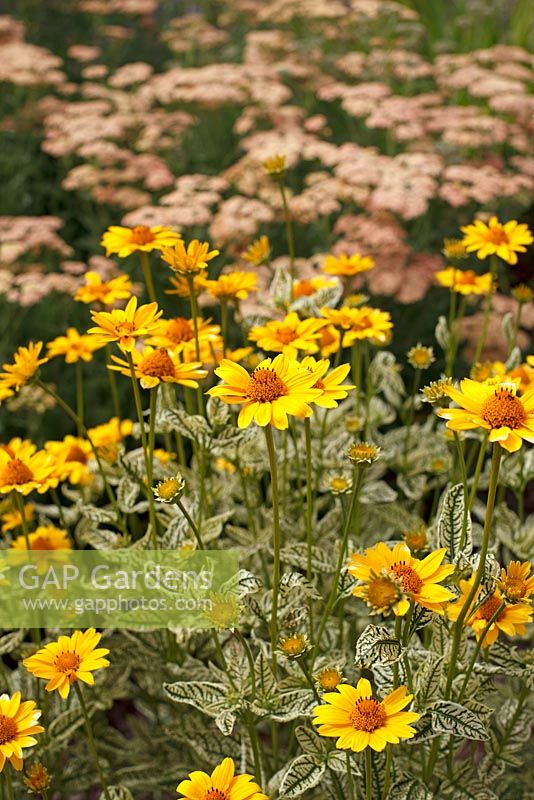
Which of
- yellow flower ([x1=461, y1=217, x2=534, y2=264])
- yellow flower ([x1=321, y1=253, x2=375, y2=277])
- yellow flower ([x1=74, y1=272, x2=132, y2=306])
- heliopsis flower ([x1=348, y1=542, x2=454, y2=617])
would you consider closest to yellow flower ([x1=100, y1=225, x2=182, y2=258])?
yellow flower ([x1=74, y1=272, x2=132, y2=306])

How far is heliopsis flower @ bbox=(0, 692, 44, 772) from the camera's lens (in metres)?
1.02

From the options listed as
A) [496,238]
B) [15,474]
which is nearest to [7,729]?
[15,474]

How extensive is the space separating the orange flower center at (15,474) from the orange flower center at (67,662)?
30 centimetres

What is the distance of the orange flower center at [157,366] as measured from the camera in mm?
1149

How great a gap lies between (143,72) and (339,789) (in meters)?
3.11

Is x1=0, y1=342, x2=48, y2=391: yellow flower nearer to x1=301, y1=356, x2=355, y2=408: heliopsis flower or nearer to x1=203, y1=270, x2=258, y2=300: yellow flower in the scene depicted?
x1=203, y1=270, x2=258, y2=300: yellow flower

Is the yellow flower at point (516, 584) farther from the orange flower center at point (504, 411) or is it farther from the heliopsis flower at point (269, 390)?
the heliopsis flower at point (269, 390)

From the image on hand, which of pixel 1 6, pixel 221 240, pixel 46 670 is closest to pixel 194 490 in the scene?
pixel 46 670

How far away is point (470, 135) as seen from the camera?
2.92 meters

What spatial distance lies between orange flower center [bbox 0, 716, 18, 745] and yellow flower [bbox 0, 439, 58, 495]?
0.33 m

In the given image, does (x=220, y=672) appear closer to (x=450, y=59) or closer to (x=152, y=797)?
(x=152, y=797)

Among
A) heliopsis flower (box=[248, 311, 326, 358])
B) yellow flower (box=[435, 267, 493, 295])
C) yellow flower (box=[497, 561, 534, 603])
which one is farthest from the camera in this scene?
yellow flower (box=[435, 267, 493, 295])

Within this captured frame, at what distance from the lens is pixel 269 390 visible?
986mm

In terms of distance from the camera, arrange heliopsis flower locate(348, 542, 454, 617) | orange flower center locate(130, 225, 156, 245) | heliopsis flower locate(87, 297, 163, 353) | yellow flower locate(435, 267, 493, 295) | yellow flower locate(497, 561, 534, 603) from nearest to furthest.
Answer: heliopsis flower locate(348, 542, 454, 617) → yellow flower locate(497, 561, 534, 603) → heliopsis flower locate(87, 297, 163, 353) → orange flower center locate(130, 225, 156, 245) → yellow flower locate(435, 267, 493, 295)
